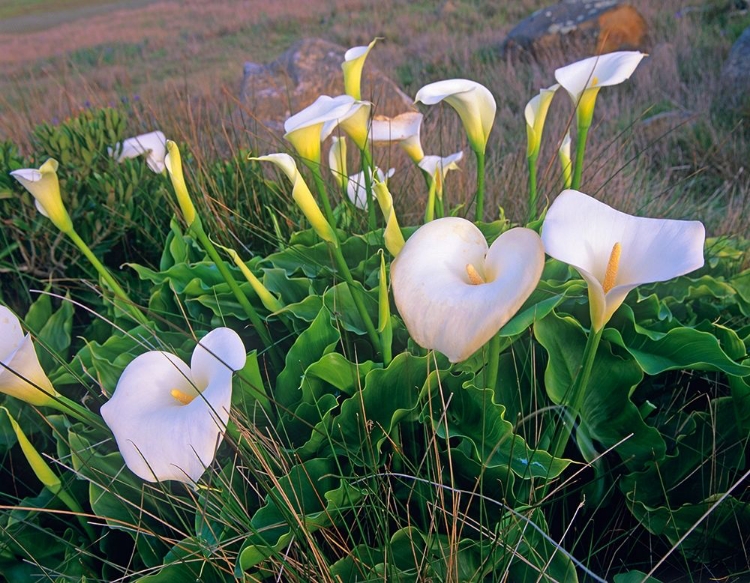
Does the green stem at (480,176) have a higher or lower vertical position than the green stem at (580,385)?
higher

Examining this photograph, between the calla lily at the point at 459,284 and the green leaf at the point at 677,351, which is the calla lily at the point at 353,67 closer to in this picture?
the calla lily at the point at 459,284

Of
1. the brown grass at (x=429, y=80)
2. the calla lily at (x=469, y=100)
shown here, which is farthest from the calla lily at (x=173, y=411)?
A: the brown grass at (x=429, y=80)

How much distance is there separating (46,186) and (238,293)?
13.9 inches

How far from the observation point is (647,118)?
4.26 metres

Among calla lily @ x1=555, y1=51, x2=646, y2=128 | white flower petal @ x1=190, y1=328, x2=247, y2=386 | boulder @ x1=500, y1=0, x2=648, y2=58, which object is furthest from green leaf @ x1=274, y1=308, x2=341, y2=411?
boulder @ x1=500, y1=0, x2=648, y2=58

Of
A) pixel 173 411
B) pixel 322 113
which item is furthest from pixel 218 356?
pixel 322 113

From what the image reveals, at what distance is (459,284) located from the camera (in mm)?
663

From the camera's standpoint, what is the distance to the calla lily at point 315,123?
85 cm

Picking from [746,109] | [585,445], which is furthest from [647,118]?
[585,445]

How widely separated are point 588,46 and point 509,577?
588cm

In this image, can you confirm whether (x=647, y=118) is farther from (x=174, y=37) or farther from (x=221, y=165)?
(x=174, y=37)

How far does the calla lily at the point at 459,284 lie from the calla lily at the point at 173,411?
0.23 metres

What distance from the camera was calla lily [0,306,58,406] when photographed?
0.86m

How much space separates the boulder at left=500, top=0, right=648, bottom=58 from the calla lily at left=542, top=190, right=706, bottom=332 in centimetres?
557
